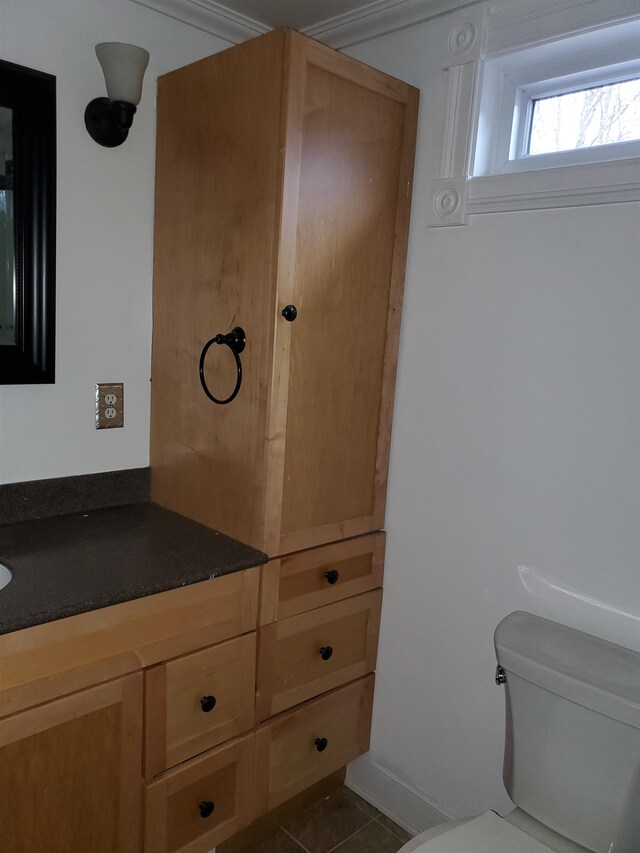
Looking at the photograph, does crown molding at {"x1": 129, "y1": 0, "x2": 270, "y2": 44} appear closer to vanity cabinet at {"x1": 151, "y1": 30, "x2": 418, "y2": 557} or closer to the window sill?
vanity cabinet at {"x1": 151, "y1": 30, "x2": 418, "y2": 557}

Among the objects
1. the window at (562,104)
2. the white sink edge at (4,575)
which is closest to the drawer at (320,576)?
the white sink edge at (4,575)

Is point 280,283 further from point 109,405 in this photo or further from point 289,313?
point 109,405

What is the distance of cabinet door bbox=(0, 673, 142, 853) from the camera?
1.15 m

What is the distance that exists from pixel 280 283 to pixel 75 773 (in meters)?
1.06

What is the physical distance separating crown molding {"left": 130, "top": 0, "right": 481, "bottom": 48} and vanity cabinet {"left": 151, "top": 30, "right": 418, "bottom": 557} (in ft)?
0.62

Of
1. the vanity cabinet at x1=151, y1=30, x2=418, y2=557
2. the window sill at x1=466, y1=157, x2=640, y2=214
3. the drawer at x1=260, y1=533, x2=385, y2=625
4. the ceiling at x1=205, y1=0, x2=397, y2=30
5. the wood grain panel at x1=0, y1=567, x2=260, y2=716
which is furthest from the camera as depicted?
the ceiling at x1=205, y1=0, x2=397, y2=30

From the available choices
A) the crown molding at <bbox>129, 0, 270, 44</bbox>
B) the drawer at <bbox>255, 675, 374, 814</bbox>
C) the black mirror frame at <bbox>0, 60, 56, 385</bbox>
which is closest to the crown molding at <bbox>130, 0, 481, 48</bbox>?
the crown molding at <bbox>129, 0, 270, 44</bbox>

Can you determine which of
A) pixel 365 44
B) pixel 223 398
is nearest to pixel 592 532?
pixel 223 398

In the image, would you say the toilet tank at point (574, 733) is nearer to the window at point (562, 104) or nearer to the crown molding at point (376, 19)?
the window at point (562, 104)

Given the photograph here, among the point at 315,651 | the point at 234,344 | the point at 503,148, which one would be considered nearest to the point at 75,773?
the point at 315,651

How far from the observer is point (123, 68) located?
143 centimetres

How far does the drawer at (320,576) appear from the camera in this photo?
1.54 metres

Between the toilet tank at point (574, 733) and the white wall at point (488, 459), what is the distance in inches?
5.7

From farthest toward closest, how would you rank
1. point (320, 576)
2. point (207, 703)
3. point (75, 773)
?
point (320, 576) < point (207, 703) < point (75, 773)
